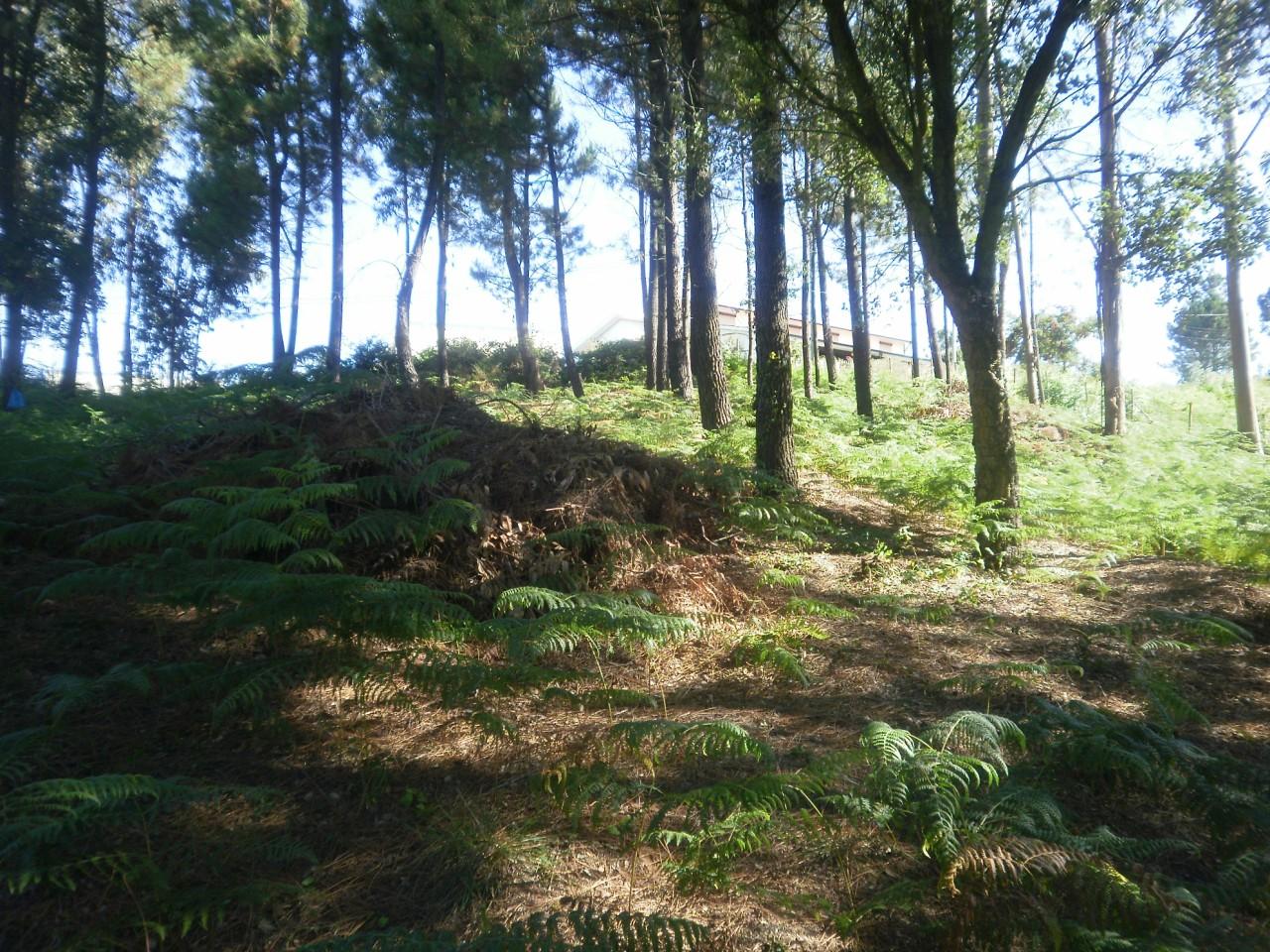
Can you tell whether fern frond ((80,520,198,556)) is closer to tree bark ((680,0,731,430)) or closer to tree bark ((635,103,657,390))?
tree bark ((680,0,731,430))

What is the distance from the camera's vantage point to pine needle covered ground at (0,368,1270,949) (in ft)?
6.78

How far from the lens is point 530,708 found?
3523mm

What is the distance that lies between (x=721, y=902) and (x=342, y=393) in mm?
5817

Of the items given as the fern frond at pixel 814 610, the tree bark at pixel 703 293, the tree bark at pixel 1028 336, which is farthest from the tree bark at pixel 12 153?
the tree bark at pixel 1028 336

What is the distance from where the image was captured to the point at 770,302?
812cm

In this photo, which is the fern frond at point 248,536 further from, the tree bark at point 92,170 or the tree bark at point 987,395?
the tree bark at point 92,170

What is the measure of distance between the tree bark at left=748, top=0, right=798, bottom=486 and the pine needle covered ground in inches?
61.2

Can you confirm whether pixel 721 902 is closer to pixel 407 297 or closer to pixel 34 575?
pixel 34 575

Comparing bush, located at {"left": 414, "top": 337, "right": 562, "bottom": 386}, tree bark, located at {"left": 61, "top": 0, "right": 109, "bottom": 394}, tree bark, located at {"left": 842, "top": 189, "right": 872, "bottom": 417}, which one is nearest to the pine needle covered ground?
tree bark, located at {"left": 842, "top": 189, "right": 872, "bottom": 417}

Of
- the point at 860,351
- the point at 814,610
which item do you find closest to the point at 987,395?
the point at 814,610

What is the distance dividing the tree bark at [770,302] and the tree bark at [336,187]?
11.4 metres

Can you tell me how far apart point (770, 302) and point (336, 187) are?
1385cm

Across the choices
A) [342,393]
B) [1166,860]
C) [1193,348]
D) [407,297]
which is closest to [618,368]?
[407,297]

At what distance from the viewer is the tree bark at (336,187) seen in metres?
16.2
